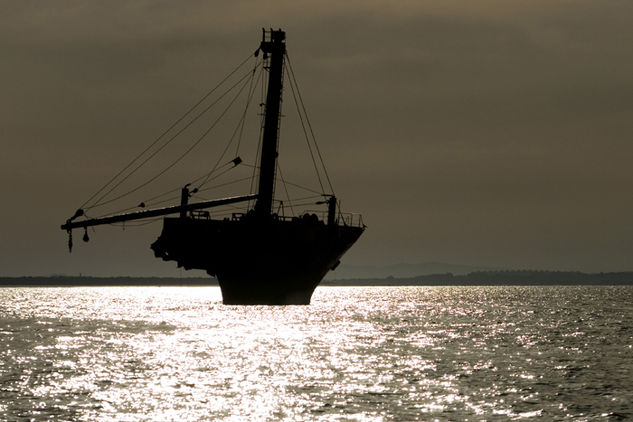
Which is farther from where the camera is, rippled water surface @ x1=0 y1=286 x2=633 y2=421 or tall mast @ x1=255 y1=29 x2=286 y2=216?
tall mast @ x1=255 y1=29 x2=286 y2=216

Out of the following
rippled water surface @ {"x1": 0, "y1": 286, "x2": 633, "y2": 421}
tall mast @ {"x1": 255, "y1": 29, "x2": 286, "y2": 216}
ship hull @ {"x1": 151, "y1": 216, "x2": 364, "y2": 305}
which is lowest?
rippled water surface @ {"x1": 0, "y1": 286, "x2": 633, "y2": 421}

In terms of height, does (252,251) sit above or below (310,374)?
above

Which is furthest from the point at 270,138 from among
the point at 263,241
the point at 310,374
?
the point at 310,374

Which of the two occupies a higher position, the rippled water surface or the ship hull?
the ship hull

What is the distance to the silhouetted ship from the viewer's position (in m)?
77.8

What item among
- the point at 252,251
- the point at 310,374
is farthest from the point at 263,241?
the point at 310,374

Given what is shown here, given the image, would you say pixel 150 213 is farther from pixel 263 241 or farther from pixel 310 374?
pixel 310 374

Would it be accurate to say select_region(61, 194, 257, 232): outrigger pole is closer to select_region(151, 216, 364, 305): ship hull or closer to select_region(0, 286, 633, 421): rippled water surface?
select_region(151, 216, 364, 305): ship hull

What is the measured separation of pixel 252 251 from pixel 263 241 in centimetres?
126

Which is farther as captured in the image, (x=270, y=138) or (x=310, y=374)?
(x=270, y=138)

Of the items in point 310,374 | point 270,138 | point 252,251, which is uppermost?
point 270,138

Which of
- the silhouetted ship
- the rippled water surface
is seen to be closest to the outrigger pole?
the silhouetted ship

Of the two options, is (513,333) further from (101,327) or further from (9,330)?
(9,330)

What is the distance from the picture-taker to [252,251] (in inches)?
3051
